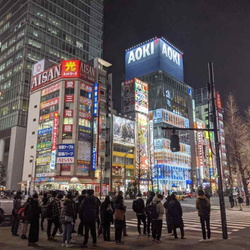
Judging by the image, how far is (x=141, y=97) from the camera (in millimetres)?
83688

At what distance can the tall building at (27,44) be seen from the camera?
71438 mm

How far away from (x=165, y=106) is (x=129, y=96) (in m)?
15.0

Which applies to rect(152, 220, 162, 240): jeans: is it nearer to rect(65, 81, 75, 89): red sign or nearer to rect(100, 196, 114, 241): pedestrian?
rect(100, 196, 114, 241): pedestrian

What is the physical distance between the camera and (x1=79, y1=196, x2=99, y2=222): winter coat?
844 cm

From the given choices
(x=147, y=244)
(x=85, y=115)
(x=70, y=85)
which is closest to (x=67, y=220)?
(x=147, y=244)

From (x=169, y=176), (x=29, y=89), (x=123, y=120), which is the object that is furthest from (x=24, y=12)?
(x=169, y=176)

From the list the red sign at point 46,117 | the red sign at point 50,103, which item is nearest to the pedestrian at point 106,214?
the red sign at point 46,117

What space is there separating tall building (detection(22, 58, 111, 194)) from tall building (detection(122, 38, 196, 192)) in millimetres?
20581

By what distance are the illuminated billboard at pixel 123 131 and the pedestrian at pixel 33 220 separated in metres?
61.4

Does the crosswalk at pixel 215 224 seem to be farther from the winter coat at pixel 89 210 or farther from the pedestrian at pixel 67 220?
the pedestrian at pixel 67 220

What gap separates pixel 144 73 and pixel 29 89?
44.5 m

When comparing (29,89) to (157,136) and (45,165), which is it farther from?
(157,136)

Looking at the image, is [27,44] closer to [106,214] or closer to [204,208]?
[106,214]

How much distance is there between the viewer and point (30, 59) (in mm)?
76750
